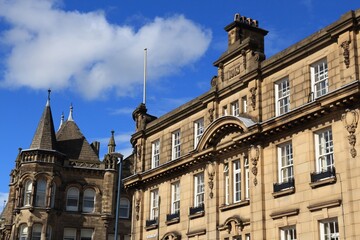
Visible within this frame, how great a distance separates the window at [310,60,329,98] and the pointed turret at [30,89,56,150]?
119 feet

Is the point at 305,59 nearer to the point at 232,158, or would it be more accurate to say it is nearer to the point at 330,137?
the point at 330,137

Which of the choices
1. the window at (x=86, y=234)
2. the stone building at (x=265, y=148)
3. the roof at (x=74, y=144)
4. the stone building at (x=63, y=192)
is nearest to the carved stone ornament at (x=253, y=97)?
the stone building at (x=265, y=148)

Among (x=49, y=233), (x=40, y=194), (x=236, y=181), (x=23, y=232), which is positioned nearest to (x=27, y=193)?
(x=40, y=194)

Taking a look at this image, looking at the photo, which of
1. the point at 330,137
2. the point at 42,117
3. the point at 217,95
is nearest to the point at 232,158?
the point at 217,95

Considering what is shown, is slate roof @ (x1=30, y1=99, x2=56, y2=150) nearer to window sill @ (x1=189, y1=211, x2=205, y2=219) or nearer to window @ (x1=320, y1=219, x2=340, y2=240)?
window sill @ (x1=189, y1=211, x2=205, y2=219)

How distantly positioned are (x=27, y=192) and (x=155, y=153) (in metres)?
21.5

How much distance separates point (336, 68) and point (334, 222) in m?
6.89

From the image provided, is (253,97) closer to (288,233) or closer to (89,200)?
(288,233)

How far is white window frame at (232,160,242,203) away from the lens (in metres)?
31.2

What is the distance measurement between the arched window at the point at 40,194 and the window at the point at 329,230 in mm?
37246

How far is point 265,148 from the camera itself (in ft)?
96.6

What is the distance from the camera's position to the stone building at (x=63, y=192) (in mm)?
56344

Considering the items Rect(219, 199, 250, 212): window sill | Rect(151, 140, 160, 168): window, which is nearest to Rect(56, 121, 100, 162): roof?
Rect(151, 140, 160, 168): window

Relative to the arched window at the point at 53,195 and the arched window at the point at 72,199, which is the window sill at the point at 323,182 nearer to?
the arched window at the point at 53,195
